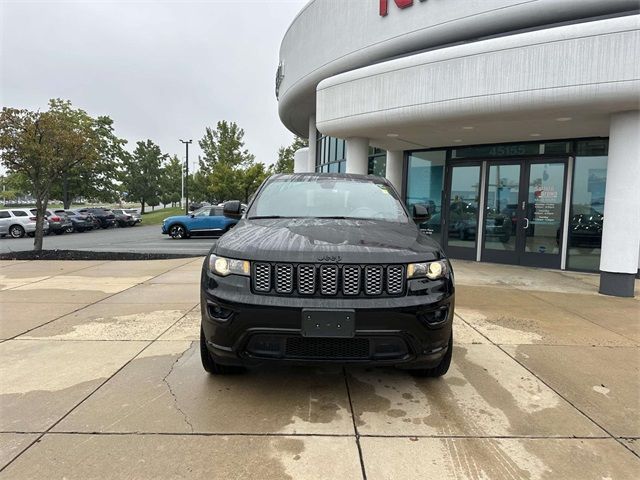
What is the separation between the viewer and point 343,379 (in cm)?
371

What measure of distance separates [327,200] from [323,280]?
4.92ft

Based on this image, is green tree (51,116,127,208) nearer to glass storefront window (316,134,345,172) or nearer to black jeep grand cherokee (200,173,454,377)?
glass storefront window (316,134,345,172)

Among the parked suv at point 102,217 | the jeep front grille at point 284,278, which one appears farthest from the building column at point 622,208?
the parked suv at point 102,217

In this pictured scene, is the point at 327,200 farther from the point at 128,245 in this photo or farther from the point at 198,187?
the point at 198,187

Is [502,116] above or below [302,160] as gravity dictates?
below

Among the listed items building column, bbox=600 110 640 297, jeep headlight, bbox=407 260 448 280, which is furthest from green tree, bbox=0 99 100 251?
building column, bbox=600 110 640 297

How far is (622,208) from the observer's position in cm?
727

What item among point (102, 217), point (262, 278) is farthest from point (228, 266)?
point (102, 217)

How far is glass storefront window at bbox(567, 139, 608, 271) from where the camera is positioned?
9.53 m

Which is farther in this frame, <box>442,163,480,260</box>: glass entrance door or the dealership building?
<box>442,163,480,260</box>: glass entrance door

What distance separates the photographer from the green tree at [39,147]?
35.4 feet

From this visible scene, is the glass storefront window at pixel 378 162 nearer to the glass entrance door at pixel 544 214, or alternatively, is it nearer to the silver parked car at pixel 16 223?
the glass entrance door at pixel 544 214

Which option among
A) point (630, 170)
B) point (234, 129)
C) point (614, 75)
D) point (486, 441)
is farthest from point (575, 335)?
point (234, 129)

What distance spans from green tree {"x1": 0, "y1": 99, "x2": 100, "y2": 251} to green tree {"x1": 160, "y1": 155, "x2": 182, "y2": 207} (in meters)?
46.8
